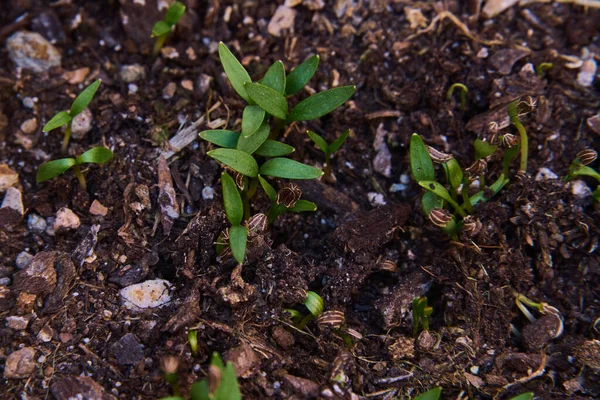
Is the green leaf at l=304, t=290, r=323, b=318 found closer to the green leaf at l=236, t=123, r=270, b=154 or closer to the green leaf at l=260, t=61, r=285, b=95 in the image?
the green leaf at l=236, t=123, r=270, b=154

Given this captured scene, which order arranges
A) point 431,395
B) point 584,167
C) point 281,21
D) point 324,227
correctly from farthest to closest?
point 281,21 → point 324,227 → point 584,167 → point 431,395

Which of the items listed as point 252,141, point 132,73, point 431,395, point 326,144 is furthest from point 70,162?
point 431,395

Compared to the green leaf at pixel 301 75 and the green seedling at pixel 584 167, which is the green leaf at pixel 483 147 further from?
the green leaf at pixel 301 75

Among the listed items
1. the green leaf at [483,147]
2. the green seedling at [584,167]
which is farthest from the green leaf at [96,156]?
the green seedling at [584,167]

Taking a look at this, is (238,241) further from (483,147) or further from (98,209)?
(483,147)

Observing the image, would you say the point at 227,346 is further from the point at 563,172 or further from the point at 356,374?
the point at 563,172

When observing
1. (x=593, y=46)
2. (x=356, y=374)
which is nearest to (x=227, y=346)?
(x=356, y=374)
